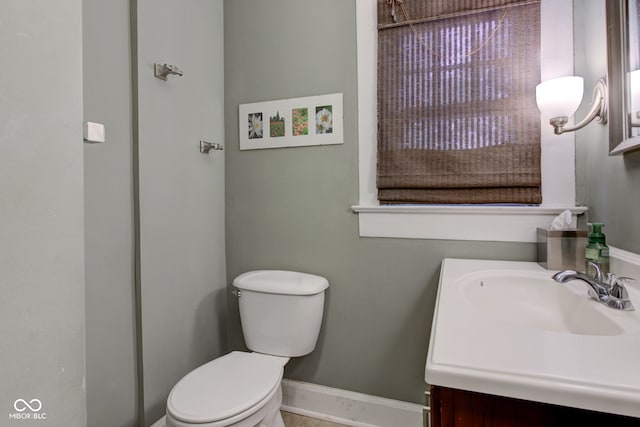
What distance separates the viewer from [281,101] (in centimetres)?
165

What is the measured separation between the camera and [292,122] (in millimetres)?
1627

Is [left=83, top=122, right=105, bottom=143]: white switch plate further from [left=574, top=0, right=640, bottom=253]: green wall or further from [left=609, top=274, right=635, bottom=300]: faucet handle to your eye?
[left=574, top=0, right=640, bottom=253]: green wall

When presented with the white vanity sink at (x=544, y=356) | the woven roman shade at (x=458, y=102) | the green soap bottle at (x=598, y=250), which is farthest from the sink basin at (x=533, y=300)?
the woven roman shade at (x=458, y=102)

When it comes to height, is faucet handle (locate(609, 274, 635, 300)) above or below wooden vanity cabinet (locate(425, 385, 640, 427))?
above

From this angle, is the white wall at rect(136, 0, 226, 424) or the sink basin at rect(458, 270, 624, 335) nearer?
Result: the sink basin at rect(458, 270, 624, 335)

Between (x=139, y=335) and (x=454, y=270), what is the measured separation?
1.27m

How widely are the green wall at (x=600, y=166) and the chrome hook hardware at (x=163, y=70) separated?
1.61 metres

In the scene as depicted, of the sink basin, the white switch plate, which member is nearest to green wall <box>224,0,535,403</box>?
the sink basin

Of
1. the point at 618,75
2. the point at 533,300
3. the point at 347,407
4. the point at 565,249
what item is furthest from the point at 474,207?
the point at 347,407

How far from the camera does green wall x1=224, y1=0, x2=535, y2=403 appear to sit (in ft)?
4.83

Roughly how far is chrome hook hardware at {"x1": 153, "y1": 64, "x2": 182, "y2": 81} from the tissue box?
1.63 m

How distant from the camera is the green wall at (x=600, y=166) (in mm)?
920

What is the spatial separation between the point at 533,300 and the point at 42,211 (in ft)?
4.24

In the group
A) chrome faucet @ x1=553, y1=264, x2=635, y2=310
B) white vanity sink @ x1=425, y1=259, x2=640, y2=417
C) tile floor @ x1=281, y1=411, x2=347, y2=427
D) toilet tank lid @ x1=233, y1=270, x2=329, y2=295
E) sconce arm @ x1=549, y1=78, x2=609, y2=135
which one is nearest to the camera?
white vanity sink @ x1=425, y1=259, x2=640, y2=417
